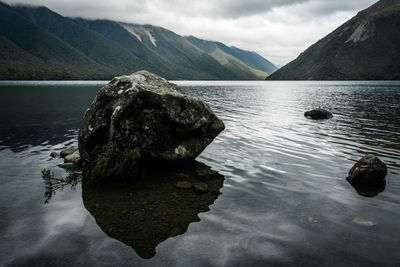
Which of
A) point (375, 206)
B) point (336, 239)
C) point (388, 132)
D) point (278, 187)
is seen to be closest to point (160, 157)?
point (278, 187)

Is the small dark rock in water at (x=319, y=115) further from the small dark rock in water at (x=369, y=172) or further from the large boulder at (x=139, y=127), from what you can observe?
the large boulder at (x=139, y=127)

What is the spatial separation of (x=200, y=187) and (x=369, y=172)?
6386 millimetres

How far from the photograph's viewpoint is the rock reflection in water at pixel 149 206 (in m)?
6.31

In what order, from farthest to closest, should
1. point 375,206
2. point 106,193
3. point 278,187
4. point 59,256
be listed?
point 278,187 < point 106,193 < point 375,206 < point 59,256

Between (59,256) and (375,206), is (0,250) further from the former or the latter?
(375,206)

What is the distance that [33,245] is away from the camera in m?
5.87

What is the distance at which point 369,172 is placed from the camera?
31.3 feet

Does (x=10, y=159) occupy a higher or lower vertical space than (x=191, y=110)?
lower

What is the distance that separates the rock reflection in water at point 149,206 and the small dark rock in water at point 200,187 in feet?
0.42

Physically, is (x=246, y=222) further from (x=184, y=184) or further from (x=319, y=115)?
(x=319, y=115)

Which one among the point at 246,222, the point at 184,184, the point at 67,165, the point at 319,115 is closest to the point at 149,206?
the point at 184,184

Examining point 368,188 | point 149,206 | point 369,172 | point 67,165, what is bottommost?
point 67,165

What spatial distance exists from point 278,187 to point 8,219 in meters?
8.53

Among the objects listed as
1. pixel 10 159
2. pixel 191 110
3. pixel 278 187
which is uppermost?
pixel 191 110
